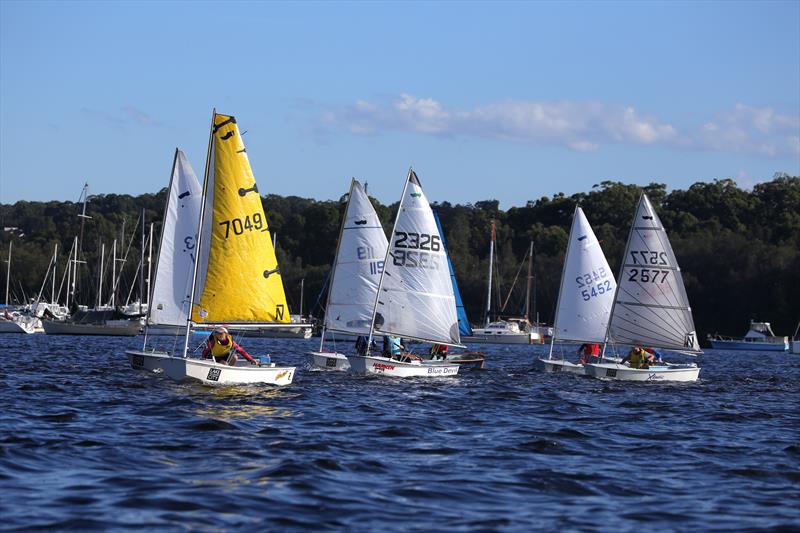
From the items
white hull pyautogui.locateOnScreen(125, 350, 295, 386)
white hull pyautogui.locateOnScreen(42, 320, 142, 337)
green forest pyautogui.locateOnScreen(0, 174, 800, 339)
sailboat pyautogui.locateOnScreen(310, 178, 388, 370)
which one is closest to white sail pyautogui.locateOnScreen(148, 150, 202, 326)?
white hull pyautogui.locateOnScreen(125, 350, 295, 386)

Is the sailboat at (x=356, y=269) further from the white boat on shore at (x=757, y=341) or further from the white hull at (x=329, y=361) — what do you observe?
the white boat on shore at (x=757, y=341)

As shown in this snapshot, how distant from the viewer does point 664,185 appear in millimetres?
150500

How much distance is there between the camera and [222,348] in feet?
98.6

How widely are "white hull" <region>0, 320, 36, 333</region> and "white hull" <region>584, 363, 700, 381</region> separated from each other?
55331mm

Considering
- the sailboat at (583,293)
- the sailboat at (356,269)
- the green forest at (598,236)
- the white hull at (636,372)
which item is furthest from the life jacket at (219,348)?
the green forest at (598,236)

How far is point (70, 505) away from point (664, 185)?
14148 centimetres

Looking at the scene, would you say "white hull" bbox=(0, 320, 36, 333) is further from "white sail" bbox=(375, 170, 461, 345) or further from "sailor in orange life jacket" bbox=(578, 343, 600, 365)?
"white sail" bbox=(375, 170, 461, 345)

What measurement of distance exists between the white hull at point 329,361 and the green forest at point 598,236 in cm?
6377

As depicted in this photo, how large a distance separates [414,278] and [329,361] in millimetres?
4031

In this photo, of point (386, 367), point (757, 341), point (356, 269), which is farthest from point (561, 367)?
point (757, 341)

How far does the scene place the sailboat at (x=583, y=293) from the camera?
45562mm

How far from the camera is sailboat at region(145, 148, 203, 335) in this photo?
32469 mm

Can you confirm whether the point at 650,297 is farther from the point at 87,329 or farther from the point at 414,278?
the point at 87,329

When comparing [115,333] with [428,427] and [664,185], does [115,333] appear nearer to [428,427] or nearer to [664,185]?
[428,427]
